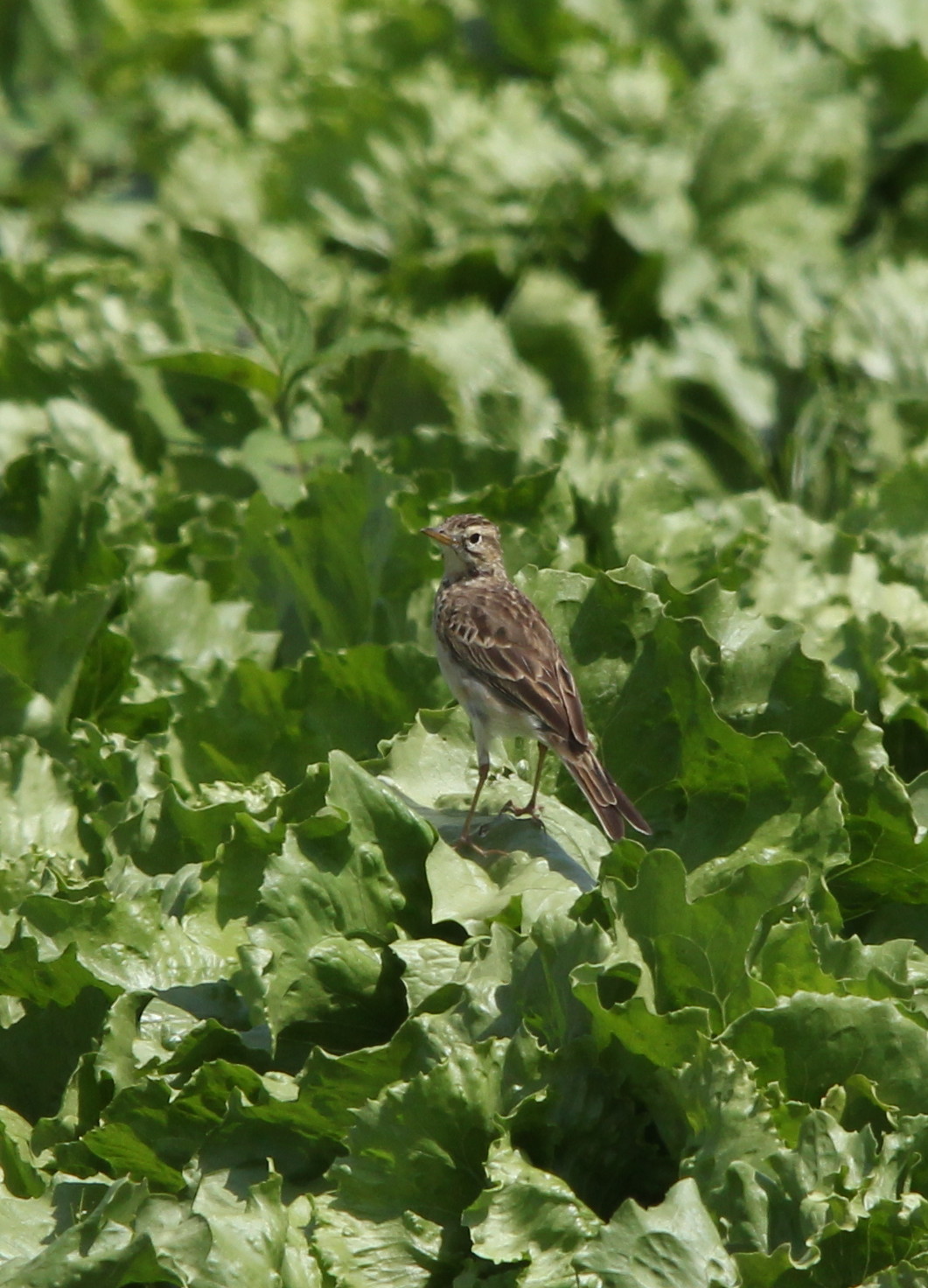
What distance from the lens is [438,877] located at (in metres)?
3.75

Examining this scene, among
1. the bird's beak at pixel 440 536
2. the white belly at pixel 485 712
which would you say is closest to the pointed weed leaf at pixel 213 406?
the bird's beak at pixel 440 536

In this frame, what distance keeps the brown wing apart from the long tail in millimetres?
50

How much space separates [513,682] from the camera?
13.6ft

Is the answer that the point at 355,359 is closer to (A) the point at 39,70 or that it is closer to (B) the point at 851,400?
(B) the point at 851,400

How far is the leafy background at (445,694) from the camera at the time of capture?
327cm

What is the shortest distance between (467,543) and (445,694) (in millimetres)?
449

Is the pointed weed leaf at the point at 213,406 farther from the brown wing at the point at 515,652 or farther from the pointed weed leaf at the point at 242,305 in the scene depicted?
the brown wing at the point at 515,652

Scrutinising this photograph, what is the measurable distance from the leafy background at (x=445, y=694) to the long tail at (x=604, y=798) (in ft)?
0.46

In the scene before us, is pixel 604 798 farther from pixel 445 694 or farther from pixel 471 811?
pixel 445 694

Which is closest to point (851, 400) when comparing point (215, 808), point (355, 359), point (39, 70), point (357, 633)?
point (355, 359)

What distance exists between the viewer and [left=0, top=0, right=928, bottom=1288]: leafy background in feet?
10.7

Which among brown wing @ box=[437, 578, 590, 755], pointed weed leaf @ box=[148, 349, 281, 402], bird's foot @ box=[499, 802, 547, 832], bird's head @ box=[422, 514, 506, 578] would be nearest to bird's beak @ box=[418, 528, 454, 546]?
bird's head @ box=[422, 514, 506, 578]

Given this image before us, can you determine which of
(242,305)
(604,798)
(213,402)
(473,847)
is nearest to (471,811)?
(473,847)

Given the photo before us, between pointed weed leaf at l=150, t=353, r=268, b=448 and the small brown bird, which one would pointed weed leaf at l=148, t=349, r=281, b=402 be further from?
the small brown bird
